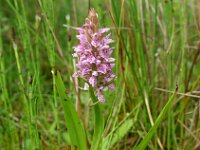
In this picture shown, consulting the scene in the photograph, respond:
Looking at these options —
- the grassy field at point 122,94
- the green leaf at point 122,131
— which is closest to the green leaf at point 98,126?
the grassy field at point 122,94

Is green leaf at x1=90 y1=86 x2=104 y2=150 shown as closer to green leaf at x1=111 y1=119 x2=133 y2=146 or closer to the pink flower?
the pink flower

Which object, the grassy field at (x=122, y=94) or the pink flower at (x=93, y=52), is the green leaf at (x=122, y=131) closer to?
the grassy field at (x=122, y=94)

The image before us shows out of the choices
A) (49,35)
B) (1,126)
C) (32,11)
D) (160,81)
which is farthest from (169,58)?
(32,11)

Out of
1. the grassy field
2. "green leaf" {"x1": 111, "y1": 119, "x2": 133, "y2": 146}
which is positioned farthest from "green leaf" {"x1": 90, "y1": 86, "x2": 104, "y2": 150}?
"green leaf" {"x1": 111, "y1": 119, "x2": 133, "y2": 146}

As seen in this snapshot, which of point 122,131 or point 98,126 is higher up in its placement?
point 98,126

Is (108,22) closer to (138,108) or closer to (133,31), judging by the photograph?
(133,31)

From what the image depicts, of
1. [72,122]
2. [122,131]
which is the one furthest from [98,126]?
[122,131]

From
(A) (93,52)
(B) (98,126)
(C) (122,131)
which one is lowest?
(C) (122,131)

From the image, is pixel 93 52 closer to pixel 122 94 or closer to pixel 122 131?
pixel 122 94

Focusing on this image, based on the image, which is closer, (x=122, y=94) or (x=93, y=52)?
(x=93, y=52)
